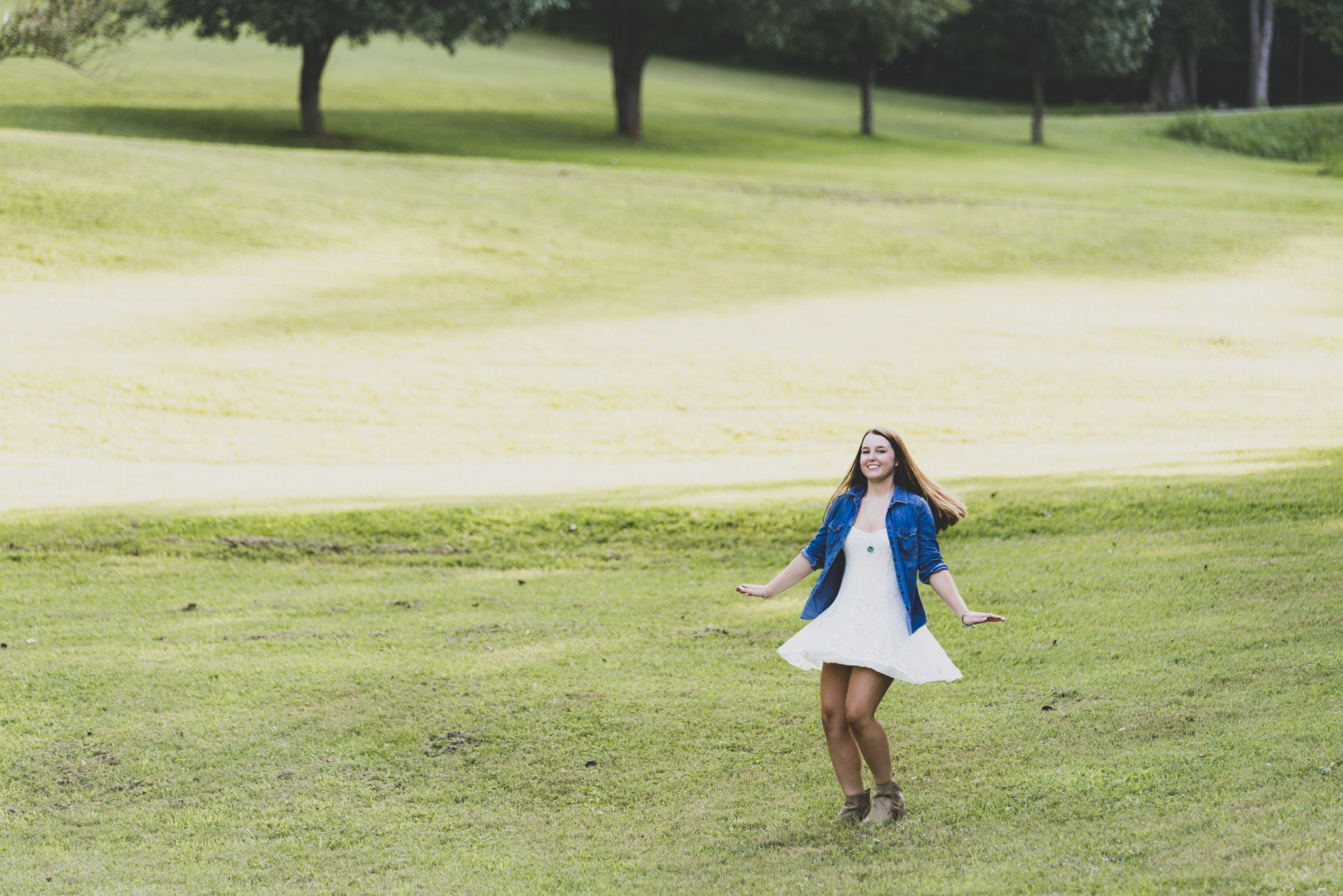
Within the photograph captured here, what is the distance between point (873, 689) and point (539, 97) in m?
49.8

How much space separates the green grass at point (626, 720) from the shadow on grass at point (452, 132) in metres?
27.4

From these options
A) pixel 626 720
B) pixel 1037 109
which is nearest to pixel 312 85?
pixel 1037 109

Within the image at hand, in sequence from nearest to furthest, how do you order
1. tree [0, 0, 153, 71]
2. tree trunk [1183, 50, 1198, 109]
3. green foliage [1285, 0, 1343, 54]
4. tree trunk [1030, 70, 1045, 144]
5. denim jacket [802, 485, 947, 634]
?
1. denim jacket [802, 485, 947, 634]
2. tree [0, 0, 153, 71]
3. tree trunk [1030, 70, 1045, 144]
4. green foliage [1285, 0, 1343, 54]
5. tree trunk [1183, 50, 1198, 109]

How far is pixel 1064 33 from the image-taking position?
49.3 meters

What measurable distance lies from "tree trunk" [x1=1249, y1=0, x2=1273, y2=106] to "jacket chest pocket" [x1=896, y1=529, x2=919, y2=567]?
69.4 m

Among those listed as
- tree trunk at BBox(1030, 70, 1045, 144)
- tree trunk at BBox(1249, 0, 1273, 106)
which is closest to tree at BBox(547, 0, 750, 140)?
tree trunk at BBox(1030, 70, 1045, 144)

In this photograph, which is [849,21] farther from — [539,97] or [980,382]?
[980,382]

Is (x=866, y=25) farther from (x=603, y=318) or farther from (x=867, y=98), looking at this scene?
(x=603, y=318)

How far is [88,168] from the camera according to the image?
25906mm

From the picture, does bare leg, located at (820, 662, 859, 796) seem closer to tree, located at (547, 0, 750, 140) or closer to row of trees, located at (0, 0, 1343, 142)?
row of trees, located at (0, 0, 1343, 142)

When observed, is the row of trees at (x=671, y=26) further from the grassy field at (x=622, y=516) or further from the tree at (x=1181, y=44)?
the grassy field at (x=622, y=516)

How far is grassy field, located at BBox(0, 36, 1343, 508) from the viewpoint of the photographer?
15.5m

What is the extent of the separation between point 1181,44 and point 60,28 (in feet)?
208

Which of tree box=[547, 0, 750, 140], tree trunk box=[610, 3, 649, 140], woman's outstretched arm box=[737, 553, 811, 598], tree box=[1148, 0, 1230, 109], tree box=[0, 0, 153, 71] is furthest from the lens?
tree box=[1148, 0, 1230, 109]
